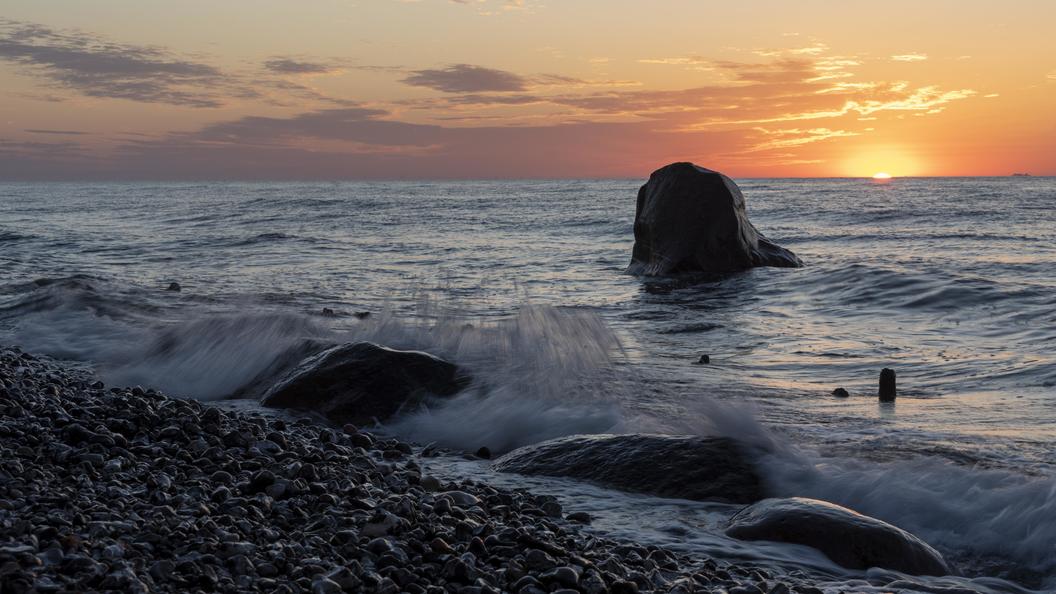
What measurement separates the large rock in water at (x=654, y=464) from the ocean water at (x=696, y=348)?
21cm

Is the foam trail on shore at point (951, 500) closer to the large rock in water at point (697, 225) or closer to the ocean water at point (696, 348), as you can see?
the ocean water at point (696, 348)

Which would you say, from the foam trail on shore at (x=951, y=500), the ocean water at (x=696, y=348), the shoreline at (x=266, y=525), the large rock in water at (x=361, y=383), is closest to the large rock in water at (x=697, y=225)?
the ocean water at (x=696, y=348)

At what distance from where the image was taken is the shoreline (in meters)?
3.87

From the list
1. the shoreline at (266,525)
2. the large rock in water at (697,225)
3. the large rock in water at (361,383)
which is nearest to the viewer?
the shoreline at (266,525)

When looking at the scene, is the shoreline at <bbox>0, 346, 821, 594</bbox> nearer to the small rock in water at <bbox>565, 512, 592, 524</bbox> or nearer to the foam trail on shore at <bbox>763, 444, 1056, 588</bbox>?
the small rock in water at <bbox>565, 512, 592, 524</bbox>

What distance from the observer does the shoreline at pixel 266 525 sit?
3873 mm

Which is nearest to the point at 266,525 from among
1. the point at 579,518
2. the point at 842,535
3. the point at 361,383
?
the point at 579,518

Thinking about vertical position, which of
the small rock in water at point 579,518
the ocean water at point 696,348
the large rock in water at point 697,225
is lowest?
the small rock in water at point 579,518

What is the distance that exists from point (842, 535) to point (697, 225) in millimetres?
13690

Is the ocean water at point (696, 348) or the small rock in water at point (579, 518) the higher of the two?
the ocean water at point (696, 348)

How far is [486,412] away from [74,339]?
7677 mm

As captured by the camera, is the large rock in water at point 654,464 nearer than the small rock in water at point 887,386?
Yes

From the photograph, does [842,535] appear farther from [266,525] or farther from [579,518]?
[266,525]

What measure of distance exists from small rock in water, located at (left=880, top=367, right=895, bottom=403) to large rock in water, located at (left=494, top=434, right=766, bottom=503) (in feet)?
8.93
